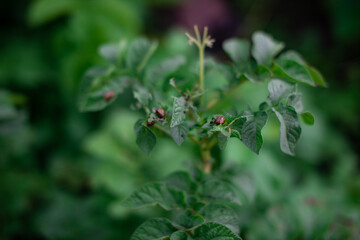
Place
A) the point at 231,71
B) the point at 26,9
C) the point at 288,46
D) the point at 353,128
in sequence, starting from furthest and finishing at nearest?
1. the point at 288,46
2. the point at 353,128
3. the point at 26,9
4. the point at 231,71

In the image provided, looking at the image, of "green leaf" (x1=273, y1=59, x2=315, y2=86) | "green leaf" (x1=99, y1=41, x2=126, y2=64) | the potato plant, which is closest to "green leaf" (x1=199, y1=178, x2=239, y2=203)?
the potato plant

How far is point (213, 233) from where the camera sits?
2.72 feet

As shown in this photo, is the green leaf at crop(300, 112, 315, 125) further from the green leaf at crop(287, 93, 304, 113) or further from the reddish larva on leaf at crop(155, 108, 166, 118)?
the reddish larva on leaf at crop(155, 108, 166, 118)

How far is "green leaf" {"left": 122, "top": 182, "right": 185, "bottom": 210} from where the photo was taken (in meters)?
0.90

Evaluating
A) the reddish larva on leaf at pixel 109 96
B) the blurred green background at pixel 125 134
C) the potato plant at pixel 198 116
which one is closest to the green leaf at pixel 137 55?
the potato plant at pixel 198 116

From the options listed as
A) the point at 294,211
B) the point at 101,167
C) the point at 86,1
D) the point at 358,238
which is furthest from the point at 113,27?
the point at 358,238

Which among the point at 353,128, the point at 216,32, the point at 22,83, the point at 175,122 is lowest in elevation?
the point at 175,122

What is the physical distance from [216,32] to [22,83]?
1.86 metres

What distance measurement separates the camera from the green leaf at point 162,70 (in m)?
1.08

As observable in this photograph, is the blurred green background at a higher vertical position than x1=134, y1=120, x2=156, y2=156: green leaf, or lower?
higher

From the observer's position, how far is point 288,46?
10.5 feet

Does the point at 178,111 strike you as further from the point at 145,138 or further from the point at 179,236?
the point at 179,236

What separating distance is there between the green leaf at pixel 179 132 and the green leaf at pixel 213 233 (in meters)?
0.23

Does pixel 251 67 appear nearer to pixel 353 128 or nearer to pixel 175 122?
pixel 175 122
